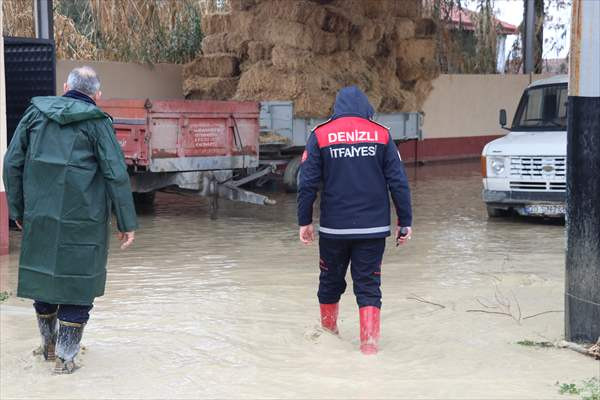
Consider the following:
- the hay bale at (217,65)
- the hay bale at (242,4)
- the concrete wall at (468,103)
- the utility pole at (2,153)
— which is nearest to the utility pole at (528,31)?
the concrete wall at (468,103)

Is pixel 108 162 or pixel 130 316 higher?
pixel 108 162

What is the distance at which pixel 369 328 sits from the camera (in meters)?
6.09

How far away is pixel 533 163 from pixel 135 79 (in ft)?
27.2

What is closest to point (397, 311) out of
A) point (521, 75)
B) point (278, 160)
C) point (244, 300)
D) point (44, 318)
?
point (244, 300)

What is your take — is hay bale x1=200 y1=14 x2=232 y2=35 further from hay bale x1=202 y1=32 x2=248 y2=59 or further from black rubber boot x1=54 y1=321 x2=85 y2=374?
black rubber boot x1=54 y1=321 x2=85 y2=374

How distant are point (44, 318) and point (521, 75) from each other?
781 inches

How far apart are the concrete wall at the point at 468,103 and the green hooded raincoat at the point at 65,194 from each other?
16.3m

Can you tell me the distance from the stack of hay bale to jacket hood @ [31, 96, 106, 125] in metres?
9.67

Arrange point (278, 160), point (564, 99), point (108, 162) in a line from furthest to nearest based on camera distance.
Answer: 1. point (278, 160)
2. point (564, 99)
3. point (108, 162)

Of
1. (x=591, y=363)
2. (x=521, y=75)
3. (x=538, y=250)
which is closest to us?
(x=591, y=363)

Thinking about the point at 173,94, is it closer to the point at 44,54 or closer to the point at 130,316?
the point at 44,54

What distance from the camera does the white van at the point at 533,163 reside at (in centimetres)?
1183

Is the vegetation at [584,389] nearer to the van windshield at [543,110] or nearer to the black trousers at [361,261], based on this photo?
the black trousers at [361,261]

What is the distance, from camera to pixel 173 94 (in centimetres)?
1822
